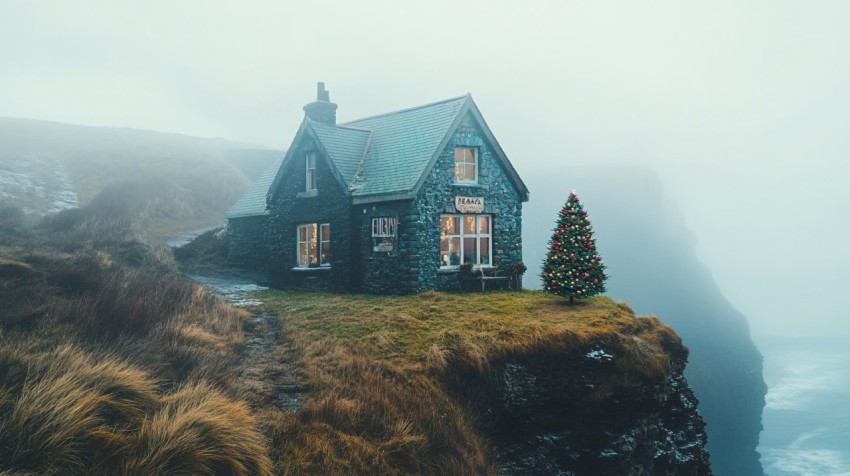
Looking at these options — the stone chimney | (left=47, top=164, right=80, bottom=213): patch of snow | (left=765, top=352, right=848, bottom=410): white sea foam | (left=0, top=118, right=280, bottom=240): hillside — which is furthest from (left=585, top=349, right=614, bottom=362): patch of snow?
(left=765, top=352, right=848, bottom=410): white sea foam

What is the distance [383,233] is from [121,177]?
31.6 meters

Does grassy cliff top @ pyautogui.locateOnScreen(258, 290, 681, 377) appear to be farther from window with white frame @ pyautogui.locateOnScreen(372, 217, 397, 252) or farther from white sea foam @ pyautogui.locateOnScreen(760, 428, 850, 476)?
white sea foam @ pyautogui.locateOnScreen(760, 428, 850, 476)

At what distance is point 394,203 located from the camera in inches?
730

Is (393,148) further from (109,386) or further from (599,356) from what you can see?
(109,386)

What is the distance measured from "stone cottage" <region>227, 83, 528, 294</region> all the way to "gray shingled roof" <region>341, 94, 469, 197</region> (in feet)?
0.19

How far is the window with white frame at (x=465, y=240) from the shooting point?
63.2 feet

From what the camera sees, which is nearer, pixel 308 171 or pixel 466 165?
pixel 466 165

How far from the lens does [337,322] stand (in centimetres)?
1377

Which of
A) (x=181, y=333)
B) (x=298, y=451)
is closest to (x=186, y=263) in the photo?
(x=181, y=333)

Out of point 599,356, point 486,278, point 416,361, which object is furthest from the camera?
point 486,278

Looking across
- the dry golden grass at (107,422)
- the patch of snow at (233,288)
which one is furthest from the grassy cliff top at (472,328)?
the dry golden grass at (107,422)

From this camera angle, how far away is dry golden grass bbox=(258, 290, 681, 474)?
7.83 meters

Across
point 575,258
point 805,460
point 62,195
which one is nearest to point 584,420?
point 575,258

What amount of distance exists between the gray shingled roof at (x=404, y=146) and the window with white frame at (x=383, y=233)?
1.03 m
